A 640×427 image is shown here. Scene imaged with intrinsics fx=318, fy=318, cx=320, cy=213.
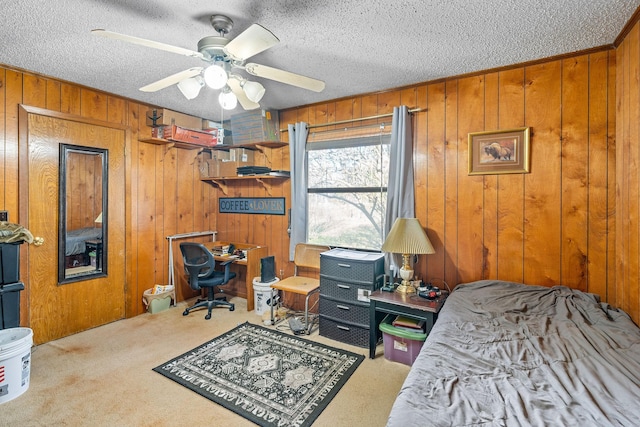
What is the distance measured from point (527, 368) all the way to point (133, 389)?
2.42m

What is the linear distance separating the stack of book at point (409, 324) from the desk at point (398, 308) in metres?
0.08

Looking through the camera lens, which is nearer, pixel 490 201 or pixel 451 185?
pixel 490 201

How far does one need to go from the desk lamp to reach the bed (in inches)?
23.2

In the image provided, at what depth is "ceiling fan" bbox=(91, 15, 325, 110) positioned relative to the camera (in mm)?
1583

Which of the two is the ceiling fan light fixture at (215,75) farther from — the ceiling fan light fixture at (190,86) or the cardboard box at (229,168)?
the cardboard box at (229,168)

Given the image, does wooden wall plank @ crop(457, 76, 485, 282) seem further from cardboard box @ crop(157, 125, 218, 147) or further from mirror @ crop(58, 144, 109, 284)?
mirror @ crop(58, 144, 109, 284)

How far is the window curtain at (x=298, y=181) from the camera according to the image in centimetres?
356

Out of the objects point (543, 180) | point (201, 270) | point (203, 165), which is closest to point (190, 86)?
point (201, 270)

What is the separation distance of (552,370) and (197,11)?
2.51 m

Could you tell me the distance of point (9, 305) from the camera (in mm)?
2398

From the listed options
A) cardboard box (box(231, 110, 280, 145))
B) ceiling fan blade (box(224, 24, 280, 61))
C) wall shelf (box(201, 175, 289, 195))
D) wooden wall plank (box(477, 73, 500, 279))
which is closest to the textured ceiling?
wooden wall plank (box(477, 73, 500, 279))

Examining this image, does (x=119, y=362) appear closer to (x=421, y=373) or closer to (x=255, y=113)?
(x=421, y=373)

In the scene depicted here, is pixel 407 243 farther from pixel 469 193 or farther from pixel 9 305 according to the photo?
pixel 9 305

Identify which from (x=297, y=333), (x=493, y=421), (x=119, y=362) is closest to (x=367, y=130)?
(x=297, y=333)
